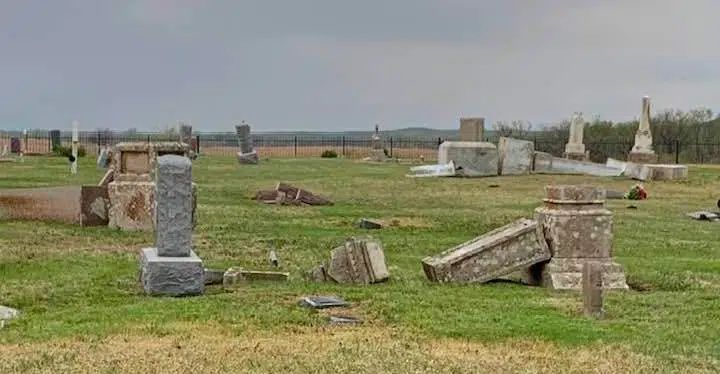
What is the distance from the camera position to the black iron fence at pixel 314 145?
52.8 meters

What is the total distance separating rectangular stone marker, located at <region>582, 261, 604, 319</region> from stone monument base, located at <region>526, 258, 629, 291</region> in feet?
6.93

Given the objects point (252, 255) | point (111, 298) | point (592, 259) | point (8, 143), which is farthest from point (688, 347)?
point (8, 143)

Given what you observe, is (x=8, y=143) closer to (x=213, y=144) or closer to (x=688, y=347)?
(x=213, y=144)

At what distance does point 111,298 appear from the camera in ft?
35.3

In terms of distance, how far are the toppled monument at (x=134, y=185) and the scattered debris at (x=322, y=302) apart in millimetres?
7814

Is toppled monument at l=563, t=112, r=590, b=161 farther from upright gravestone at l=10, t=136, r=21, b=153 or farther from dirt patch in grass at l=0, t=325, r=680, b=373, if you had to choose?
dirt patch in grass at l=0, t=325, r=680, b=373

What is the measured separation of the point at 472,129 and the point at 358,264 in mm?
26696

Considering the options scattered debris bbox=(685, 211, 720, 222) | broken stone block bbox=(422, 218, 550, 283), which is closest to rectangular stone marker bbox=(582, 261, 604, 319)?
broken stone block bbox=(422, 218, 550, 283)

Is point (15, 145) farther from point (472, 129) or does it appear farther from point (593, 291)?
point (593, 291)

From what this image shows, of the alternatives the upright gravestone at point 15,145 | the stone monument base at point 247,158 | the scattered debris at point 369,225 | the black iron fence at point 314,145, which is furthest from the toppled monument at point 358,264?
the upright gravestone at point 15,145

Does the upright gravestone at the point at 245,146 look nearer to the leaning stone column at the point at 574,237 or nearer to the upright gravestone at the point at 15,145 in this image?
the upright gravestone at the point at 15,145

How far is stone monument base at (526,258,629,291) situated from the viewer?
12047mm

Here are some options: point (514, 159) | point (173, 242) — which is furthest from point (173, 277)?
point (514, 159)

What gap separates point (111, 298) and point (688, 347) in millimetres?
5511
